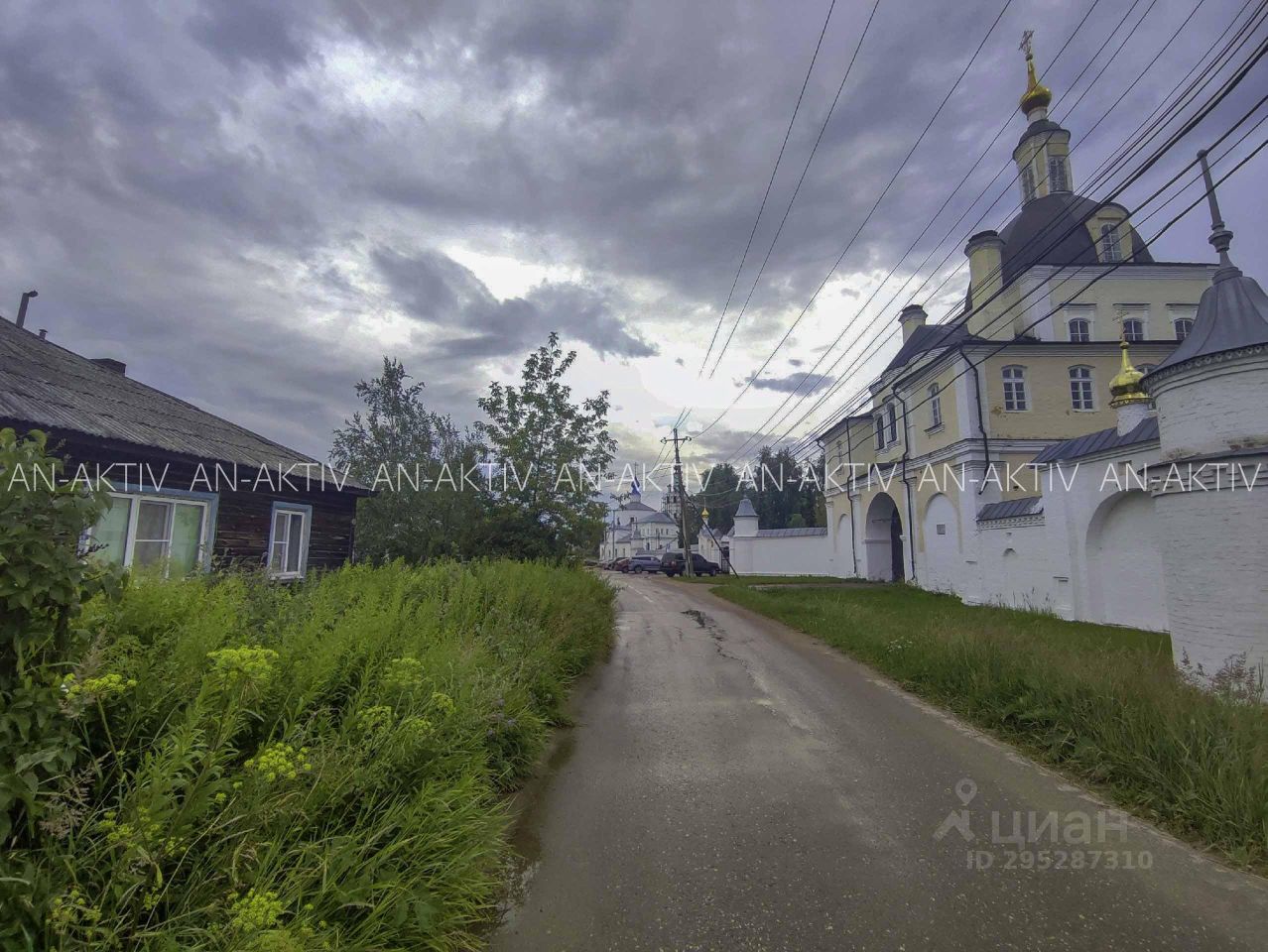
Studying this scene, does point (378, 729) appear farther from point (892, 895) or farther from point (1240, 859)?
point (1240, 859)

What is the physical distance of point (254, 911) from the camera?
1947mm

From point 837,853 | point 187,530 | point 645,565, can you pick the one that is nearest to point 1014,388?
point 837,853

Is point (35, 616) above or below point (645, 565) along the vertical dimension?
above

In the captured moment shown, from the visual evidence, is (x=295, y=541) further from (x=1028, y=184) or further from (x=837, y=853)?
(x=1028, y=184)

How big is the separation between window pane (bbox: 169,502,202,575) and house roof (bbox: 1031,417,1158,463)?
58.8ft

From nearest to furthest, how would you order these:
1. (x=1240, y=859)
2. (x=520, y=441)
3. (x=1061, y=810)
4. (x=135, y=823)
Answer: (x=135, y=823) → (x=1240, y=859) → (x=1061, y=810) → (x=520, y=441)

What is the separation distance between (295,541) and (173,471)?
303 centimetres

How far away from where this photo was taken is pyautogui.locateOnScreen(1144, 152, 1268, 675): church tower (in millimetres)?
7266

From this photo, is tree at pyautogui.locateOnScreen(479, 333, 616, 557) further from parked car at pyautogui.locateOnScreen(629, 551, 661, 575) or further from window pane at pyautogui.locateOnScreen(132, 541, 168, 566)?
parked car at pyautogui.locateOnScreen(629, 551, 661, 575)

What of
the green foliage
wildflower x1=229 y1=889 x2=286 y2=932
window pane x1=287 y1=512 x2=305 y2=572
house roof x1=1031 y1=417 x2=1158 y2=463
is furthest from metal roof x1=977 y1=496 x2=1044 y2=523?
the green foliage

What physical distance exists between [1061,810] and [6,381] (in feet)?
43.1

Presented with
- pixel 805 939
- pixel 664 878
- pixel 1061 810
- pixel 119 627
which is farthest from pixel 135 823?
pixel 1061 810

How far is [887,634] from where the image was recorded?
9789mm

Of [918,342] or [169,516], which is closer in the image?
[169,516]
